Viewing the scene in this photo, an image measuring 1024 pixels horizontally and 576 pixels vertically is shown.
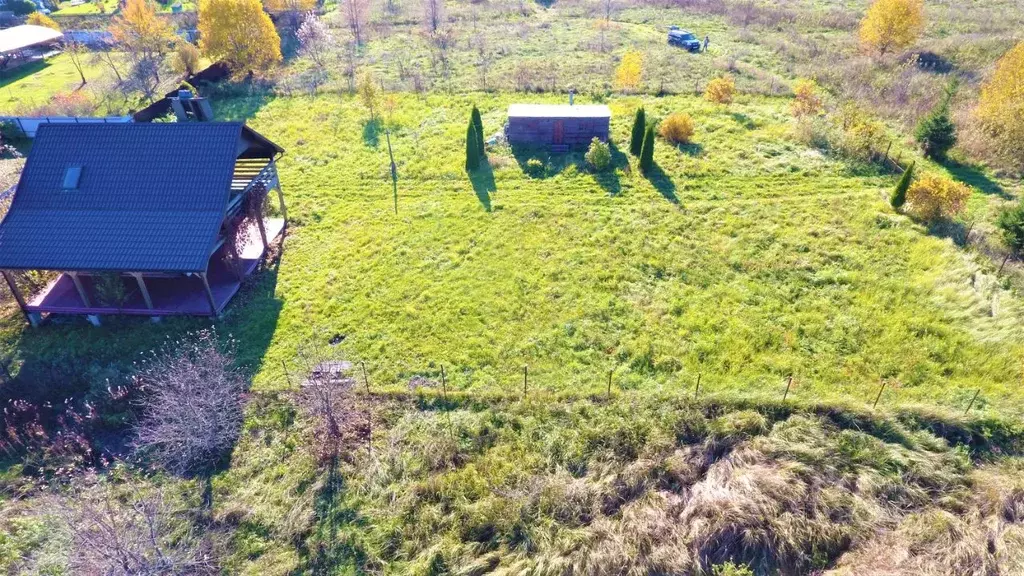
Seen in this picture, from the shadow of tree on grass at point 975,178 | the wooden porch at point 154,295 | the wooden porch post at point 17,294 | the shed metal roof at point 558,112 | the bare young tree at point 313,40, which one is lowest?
the wooden porch at point 154,295

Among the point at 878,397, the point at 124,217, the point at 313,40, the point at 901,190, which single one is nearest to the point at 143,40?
the point at 313,40

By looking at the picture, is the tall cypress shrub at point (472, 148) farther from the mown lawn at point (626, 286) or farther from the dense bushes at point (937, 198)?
the dense bushes at point (937, 198)

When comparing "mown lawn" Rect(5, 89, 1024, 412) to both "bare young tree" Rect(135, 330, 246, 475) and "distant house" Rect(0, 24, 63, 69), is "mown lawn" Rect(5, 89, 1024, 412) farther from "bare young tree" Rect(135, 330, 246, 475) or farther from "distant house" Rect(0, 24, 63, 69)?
"distant house" Rect(0, 24, 63, 69)

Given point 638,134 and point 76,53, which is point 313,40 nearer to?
point 76,53

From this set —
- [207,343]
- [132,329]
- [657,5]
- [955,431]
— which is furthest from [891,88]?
[132,329]

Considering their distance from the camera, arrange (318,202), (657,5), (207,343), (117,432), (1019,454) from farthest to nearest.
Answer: (657,5)
(318,202)
(207,343)
(117,432)
(1019,454)

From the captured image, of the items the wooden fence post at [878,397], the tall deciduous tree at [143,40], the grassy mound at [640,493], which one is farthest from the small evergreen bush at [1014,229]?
the tall deciduous tree at [143,40]

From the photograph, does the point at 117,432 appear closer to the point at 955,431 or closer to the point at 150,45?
the point at 955,431

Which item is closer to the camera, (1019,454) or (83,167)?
(1019,454)
